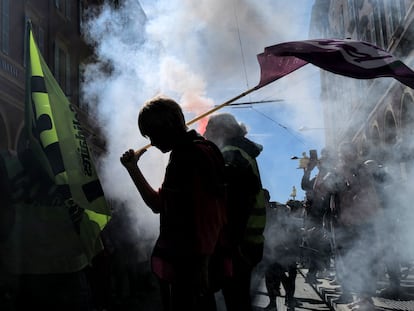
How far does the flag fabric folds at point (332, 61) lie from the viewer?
3283mm

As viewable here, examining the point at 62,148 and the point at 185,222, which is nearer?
the point at 185,222

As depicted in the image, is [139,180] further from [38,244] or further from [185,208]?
[38,244]

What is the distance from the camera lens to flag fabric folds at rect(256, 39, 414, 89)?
10.8 feet

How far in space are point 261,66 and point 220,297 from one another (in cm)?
308

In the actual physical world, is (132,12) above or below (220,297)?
above

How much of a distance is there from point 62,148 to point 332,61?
160 centimetres

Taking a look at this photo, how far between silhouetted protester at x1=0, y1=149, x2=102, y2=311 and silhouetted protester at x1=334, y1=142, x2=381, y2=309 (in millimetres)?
3511

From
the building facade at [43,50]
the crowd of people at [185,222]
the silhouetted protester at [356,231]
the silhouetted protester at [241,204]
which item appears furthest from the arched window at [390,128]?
the silhouetted protester at [241,204]

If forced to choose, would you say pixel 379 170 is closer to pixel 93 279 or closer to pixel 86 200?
pixel 93 279

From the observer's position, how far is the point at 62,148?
272 cm

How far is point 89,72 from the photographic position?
1427 cm

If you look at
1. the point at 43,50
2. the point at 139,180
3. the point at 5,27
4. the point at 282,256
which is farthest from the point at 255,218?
the point at 43,50

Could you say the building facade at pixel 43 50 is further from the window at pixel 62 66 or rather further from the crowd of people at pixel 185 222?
the crowd of people at pixel 185 222

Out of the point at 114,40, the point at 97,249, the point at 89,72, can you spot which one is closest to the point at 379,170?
the point at 97,249
